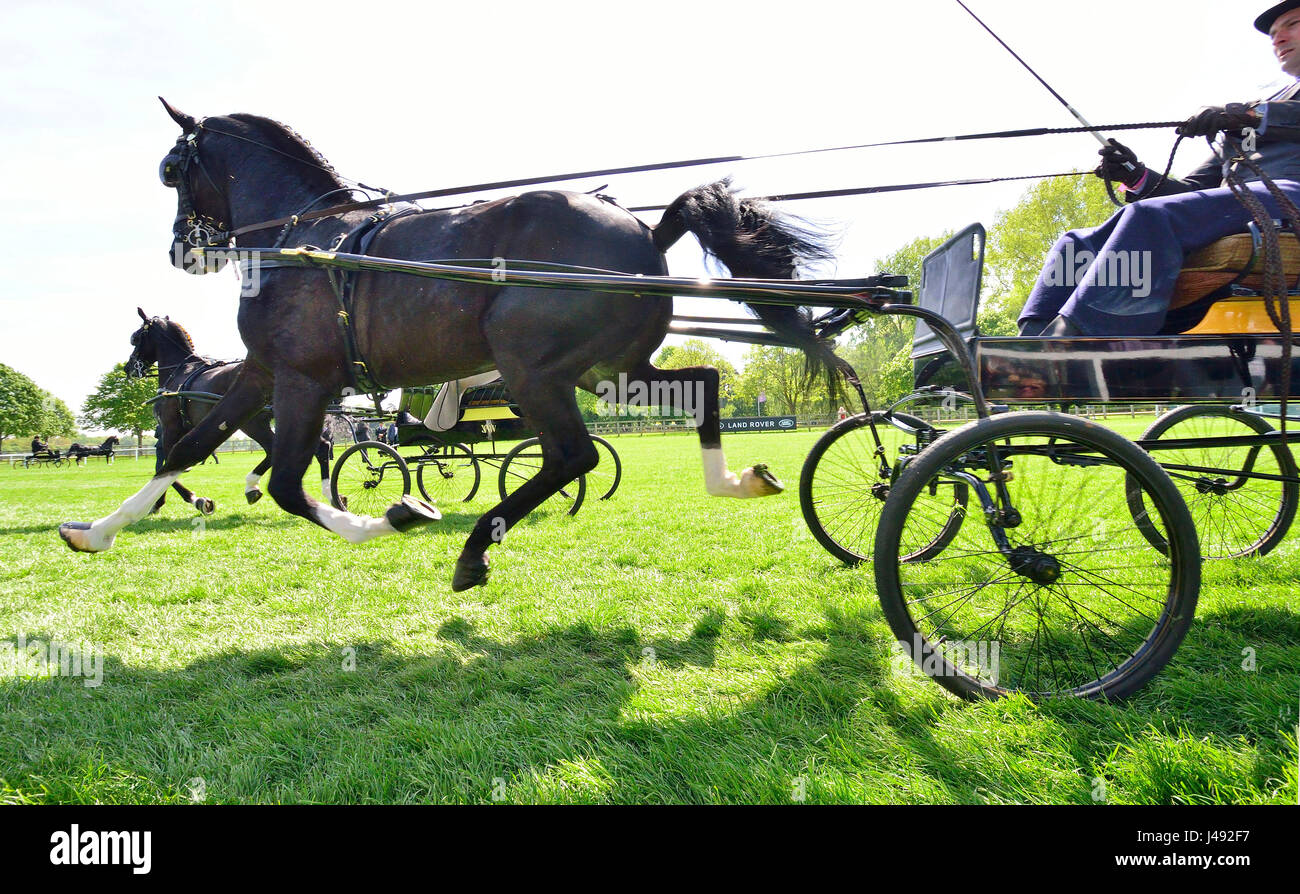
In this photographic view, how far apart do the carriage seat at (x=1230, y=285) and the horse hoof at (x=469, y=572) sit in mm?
3369

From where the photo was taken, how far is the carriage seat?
2477mm

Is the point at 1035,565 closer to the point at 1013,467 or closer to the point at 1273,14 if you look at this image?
the point at 1013,467

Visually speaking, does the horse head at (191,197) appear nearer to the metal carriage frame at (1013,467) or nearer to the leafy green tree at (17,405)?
the metal carriage frame at (1013,467)

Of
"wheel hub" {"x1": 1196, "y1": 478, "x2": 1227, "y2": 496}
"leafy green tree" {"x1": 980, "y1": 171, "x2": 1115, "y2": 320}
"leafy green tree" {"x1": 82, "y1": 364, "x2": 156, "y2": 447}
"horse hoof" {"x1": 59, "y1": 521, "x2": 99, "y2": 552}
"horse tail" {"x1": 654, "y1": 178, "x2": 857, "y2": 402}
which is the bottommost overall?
"horse hoof" {"x1": 59, "y1": 521, "x2": 99, "y2": 552}

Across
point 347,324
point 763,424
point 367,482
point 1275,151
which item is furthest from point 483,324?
point 763,424

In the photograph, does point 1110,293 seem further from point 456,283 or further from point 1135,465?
point 456,283

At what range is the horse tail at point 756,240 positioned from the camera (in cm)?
341

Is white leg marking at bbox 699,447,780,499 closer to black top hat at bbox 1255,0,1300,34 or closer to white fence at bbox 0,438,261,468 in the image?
black top hat at bbox 1255,0,1300,34

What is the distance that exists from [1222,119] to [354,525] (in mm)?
4154

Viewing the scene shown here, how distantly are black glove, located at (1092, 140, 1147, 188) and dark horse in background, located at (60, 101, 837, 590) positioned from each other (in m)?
1.38

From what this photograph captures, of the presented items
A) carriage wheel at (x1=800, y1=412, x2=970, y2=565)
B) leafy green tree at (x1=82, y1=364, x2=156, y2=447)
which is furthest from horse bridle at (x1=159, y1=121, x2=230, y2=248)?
leafy green tree at (x1=82, y1=364, x2=156, y2=447)
